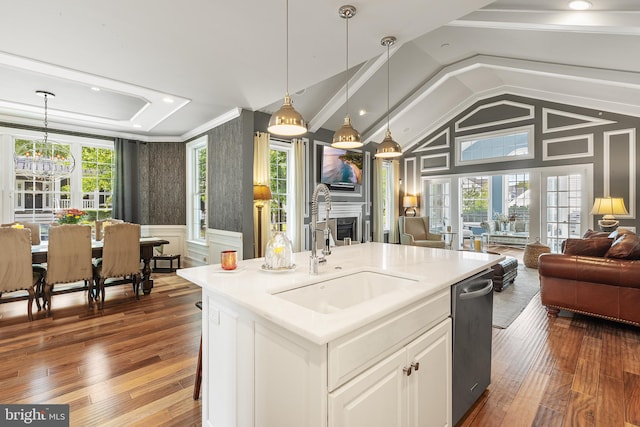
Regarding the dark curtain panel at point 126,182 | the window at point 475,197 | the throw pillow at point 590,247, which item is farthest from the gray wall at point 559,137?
the dark curtain panel at point 126,182

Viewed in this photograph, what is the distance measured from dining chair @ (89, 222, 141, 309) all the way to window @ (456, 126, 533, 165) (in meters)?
7.16

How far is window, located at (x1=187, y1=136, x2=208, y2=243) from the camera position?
5.88m

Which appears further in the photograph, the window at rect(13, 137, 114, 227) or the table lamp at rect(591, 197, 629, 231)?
the table lamp at rect(591, 197, 629, 231)

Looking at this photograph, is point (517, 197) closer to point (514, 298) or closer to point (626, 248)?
point (514, 298)

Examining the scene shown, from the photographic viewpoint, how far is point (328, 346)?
38.1 inches

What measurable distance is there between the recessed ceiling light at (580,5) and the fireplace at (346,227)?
469cm

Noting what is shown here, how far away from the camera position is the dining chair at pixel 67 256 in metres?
3.47

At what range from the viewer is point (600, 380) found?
7.20 feet

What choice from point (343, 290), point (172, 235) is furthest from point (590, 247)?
point (172, 235)

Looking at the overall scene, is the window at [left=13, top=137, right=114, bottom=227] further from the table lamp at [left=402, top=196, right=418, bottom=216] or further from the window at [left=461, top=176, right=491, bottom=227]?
the window at [left=461, top=176, right=491, bottom=227]

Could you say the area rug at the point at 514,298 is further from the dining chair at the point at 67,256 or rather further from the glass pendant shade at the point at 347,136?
the dining chair at the point at 67,256

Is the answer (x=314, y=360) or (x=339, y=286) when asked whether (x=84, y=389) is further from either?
(x=314, y=360)

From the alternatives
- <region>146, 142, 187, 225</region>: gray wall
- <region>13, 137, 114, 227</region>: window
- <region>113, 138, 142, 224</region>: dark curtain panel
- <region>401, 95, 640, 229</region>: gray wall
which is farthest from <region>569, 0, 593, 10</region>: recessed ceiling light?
<region>13, 137, 114, 227</region>: window

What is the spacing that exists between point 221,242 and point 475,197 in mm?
6286
